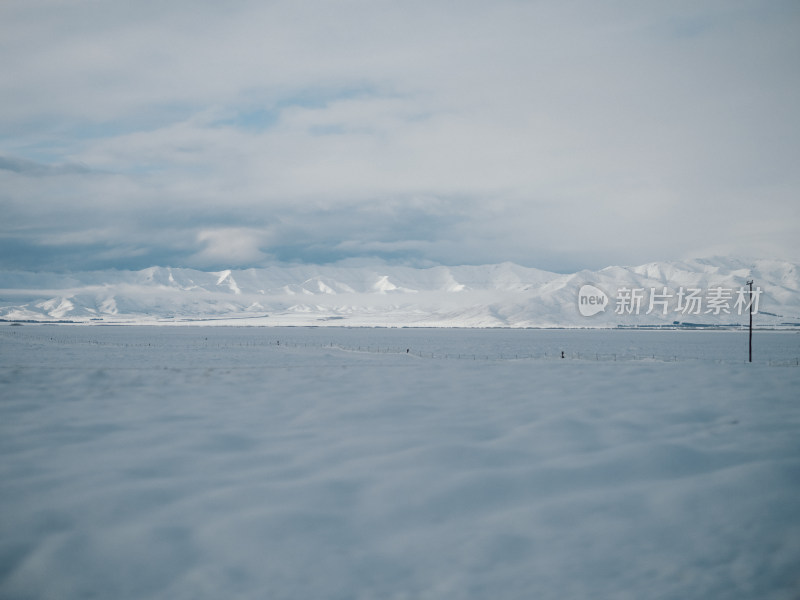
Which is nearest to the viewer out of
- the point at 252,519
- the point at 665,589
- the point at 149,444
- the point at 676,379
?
the point at 665,589

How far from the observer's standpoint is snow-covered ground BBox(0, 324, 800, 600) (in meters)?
11.6

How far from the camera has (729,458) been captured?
18.4m

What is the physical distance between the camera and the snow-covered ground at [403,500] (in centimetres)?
1164

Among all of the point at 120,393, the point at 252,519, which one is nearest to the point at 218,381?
the point at 120,393

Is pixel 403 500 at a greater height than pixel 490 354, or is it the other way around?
pixel 403 500

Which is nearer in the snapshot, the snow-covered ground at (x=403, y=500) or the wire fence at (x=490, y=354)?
the snow-covered ground at (x=403, y=500)

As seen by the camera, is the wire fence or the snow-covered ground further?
the wire fence

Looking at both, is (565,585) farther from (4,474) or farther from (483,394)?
(483,394)

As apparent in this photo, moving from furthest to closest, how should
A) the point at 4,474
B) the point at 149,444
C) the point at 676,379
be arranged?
the point at 676,379, the point at 149,444, the point at 4,474

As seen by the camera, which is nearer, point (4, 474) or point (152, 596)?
point (152, 596)

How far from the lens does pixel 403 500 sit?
1546 centimetres

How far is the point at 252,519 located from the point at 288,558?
78.7 inches

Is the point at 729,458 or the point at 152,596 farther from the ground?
the point at 729,458

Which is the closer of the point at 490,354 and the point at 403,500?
the point at 403,500
